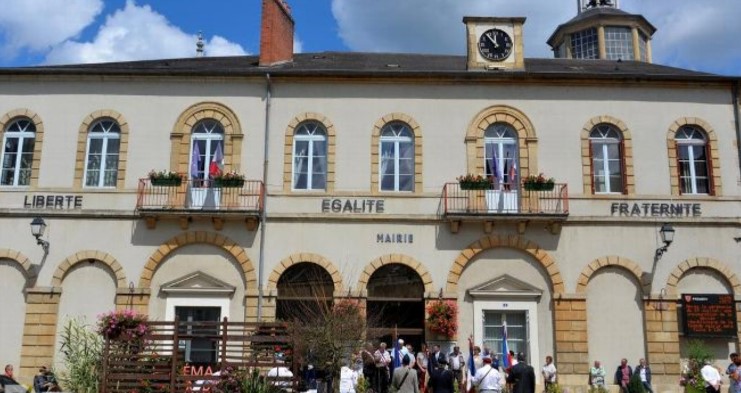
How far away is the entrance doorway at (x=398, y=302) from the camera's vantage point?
65.3 feet

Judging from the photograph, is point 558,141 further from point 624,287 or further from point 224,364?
point 224,364

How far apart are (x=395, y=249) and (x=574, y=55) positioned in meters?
17.3

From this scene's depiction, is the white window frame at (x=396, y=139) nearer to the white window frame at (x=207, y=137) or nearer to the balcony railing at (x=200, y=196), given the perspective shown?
the balcony railing at (x=200, y=196)

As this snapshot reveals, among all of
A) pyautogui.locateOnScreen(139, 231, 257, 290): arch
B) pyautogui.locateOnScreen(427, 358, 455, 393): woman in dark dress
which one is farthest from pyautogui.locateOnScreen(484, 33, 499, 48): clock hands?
pyautogui.locateOnScreen(427, 358, 455, 393): woman in dark dress

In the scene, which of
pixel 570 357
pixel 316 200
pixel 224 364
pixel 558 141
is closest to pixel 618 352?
pixel 570 357

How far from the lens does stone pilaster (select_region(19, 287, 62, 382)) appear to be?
63.3 feet

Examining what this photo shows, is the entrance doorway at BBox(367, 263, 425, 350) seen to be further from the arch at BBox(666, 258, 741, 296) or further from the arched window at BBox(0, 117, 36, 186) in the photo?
the arched window at BBox(0, 117, 36, 186)

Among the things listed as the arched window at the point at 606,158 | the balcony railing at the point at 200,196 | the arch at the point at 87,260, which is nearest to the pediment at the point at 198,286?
the arch at the point at 87,260

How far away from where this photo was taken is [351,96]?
2119 cm

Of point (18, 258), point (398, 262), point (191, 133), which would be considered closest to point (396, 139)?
point (398, 262)

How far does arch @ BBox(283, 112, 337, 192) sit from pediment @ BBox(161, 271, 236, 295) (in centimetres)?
311

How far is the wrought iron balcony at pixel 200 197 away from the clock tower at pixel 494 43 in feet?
24.2

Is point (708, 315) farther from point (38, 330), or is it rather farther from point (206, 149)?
point (38, 330)

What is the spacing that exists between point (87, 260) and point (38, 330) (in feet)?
7.08
